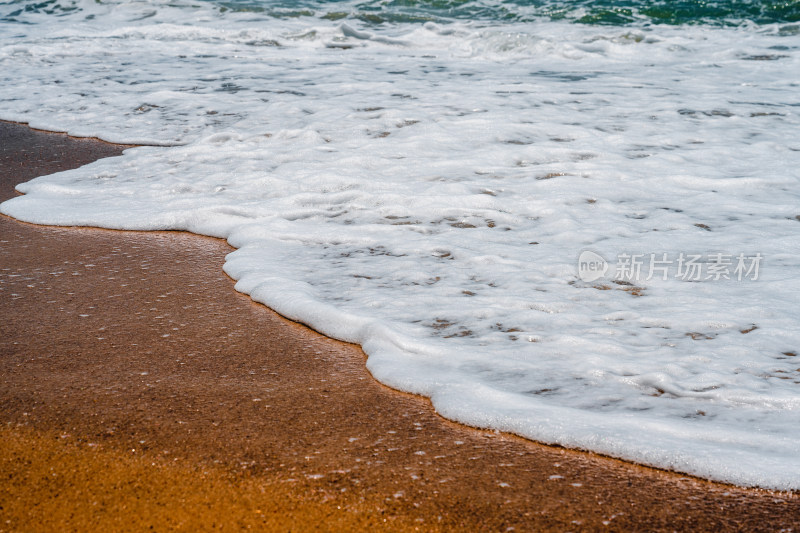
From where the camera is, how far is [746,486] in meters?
1.54

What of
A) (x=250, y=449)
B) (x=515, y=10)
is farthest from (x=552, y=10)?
(x=250, y=449)

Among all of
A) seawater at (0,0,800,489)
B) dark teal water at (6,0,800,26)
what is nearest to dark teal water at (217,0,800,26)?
dark teal water at (6,0,800,26)

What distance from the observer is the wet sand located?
144 centimetres

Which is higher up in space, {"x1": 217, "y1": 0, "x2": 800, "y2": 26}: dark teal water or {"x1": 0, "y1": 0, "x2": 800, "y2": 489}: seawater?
{"x1": 217, "y1": 0, "x2": 800, "y2": 26}: dark teal water

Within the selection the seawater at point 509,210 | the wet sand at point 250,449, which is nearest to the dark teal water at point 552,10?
the seawater at point 509,210

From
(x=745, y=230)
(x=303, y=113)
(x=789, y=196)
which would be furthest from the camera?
(x=303, y=113)

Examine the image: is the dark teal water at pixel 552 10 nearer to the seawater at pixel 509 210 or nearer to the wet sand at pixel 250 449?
the seawater at pixel 509 210

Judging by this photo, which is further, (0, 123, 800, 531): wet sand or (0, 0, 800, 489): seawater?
(0, 0, 800, 489): seawater

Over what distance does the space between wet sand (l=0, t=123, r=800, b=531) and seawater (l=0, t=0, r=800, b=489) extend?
0.11 metres

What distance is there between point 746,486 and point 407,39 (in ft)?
29.6

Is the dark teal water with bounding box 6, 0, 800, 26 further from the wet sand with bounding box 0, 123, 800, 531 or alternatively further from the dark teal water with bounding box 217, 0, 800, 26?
the wet sand with bounding box 0, 123, 800, 531

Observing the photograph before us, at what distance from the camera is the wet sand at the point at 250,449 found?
1.44 m

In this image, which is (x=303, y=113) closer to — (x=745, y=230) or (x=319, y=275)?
(x=319, y=275)

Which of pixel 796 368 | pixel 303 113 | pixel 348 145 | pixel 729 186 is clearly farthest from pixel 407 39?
pixel 796 368
